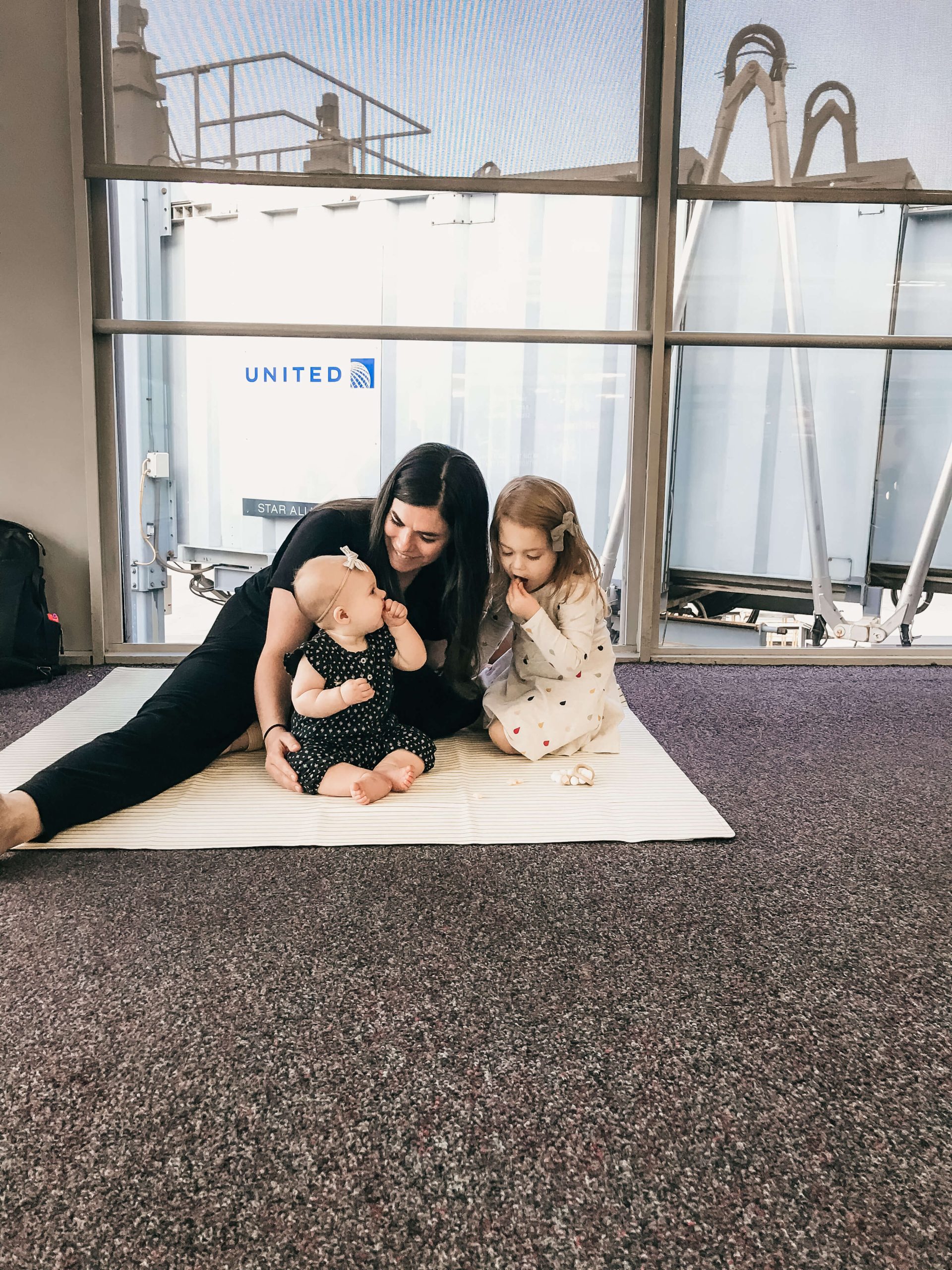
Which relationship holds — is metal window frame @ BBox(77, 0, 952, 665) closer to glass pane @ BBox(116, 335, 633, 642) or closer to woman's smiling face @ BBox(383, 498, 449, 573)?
glass pane @ BBox(116, 335, 633, 642)

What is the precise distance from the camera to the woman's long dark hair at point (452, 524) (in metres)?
2.00

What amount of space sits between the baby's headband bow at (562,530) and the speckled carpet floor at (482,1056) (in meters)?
0.75

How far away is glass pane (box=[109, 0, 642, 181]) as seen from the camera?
2.99 m

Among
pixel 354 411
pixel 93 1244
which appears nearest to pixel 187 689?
pixel 93 1244

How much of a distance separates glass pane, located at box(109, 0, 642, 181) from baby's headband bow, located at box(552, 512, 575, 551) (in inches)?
63.4

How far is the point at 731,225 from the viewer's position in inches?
130

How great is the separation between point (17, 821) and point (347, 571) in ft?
2.59

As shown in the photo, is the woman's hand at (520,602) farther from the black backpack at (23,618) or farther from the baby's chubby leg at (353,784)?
the black backpack at (23,618)

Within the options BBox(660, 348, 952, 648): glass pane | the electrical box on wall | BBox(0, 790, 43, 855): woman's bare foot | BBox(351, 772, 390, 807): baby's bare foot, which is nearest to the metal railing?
the electrical box on wall

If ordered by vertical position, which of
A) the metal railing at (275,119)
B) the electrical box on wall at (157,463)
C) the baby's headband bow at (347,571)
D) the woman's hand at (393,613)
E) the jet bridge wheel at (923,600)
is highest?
the metal railing at (275,119)

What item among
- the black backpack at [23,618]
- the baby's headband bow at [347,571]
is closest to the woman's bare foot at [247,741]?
the baby's headband bow at [347,571]

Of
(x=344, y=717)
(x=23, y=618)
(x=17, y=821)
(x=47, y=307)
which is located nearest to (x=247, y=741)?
(x=344, y=717)

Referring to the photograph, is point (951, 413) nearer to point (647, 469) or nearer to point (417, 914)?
point (647, 469)

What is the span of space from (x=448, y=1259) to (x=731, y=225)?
11.0 ft
